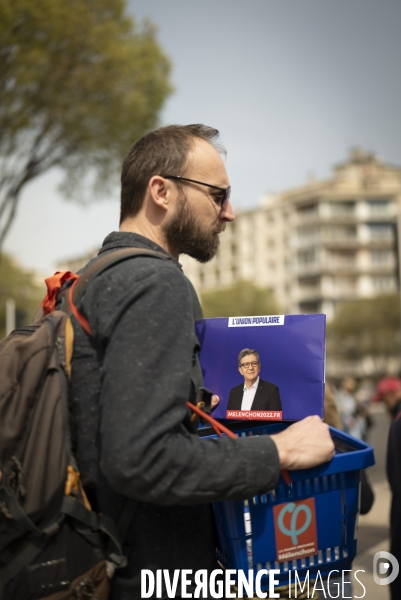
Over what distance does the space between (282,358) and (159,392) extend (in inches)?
21.2

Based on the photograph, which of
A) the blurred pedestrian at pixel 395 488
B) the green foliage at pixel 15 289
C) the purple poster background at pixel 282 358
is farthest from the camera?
the green foliage at pixel 15 289

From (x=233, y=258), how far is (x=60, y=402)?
10730 centimetres

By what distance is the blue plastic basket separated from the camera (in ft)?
6.44

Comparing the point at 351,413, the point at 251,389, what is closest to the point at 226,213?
the point at 251,389

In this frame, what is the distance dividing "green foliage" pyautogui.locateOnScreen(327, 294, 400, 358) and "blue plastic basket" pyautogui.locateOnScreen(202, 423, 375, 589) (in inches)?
3085

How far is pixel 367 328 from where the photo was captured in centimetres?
8294

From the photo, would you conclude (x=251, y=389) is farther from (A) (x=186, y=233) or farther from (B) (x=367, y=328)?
(B) (x=367, y=328)

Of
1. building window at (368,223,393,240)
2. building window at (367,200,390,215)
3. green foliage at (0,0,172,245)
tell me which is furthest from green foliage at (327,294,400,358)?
green foliage at (0,0,172,245)

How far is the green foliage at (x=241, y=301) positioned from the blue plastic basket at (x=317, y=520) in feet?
265

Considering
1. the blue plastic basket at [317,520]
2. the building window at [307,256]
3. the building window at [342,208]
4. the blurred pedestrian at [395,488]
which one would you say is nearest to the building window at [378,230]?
the building window at [342,208]

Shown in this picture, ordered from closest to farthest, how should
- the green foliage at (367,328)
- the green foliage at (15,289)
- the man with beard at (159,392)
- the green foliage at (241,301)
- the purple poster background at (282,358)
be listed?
the man with beard at (159,392)
the purple poster background at (282,358)
the green foliage at (15,289)
the green foliage at (367,328)
the green foliage at (241,301)

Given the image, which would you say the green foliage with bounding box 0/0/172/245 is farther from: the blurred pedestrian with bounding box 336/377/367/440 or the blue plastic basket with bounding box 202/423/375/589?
the blue plastic basket with bounding box 202/423/375/589

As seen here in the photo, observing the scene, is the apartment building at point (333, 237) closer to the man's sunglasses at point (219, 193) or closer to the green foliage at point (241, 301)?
the green foliage at point (241, 301)

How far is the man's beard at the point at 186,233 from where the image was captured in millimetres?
2193
